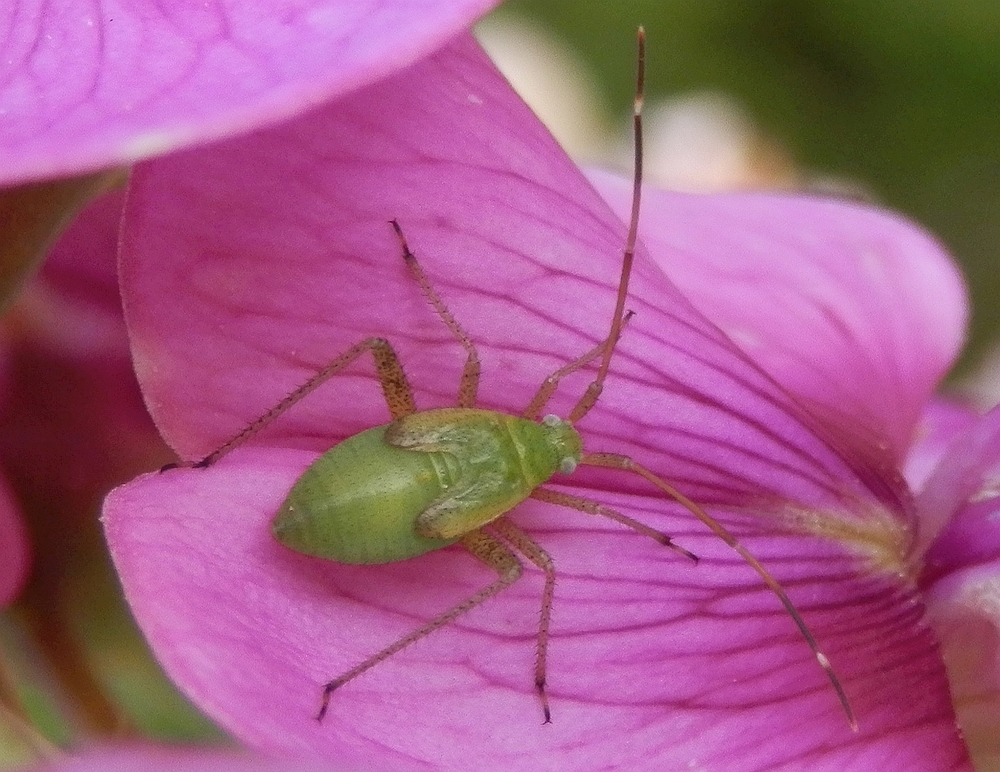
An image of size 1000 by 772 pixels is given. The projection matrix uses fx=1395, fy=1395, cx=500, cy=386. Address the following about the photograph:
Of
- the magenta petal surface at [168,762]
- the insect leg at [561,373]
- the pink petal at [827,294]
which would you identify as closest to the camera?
the magenta petal surface at [168,762]

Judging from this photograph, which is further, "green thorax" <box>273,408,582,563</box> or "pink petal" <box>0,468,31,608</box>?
"pink petal" <box>0,468,31,608</box>

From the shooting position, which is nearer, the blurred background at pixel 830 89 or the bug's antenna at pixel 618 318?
the bug's antenna at pixel 618 318

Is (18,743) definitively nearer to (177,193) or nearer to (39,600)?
(39,600)

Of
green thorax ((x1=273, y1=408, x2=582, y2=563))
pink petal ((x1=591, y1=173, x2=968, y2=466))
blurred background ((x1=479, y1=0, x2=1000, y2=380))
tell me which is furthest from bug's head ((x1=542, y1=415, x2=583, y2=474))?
blurred background ((x1=479, y1=0, x2=1000, y2=380))

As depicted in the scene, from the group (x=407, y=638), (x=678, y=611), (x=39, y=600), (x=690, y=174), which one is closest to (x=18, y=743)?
(x=39, y=600)

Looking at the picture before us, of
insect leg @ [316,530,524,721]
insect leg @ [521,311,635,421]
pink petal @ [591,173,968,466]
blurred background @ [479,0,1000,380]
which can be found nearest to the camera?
insect leg @ [316,530,524,721]

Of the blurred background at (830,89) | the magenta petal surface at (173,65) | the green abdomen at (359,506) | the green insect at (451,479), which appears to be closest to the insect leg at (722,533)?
the green insect at (451,479)

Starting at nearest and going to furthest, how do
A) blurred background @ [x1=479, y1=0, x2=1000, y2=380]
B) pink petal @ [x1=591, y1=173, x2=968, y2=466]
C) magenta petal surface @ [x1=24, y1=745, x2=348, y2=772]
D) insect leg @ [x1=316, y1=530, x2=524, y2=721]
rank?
magenta petal surface @ [x1=24, y1=745, x2=348, y2=772], insect leg @ [x1=316, y1=530, x2=524, y2=721], pink petal @ [x1=591, y1=173, x2=968, y2=466], blurred background @ [x1=479, y1=0, x2=1000, y2=380]

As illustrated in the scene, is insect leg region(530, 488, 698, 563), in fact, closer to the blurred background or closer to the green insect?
the green insect

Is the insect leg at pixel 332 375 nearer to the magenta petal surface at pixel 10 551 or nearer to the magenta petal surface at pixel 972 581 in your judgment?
the magenta petal surface at pixel 10 551
